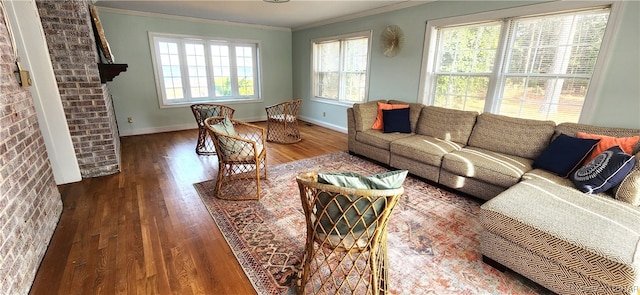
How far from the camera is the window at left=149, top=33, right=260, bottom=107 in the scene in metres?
5.10

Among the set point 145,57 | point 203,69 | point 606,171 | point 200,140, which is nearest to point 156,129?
point 145,57

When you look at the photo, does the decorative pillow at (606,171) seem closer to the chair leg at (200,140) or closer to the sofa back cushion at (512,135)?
the sofa back cushion at (512,135)

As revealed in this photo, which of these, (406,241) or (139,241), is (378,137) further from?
(139,241)

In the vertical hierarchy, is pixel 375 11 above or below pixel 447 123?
above

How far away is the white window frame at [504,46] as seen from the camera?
7.89ft

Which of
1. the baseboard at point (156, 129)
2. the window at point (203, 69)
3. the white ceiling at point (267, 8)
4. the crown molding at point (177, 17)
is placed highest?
the white ceiling at point (267, 8)

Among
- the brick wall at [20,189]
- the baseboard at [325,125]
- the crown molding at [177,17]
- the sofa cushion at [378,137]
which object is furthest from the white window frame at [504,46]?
the brick wall at [20,189]

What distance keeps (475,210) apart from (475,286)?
3.37ft

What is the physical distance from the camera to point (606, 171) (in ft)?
6.39

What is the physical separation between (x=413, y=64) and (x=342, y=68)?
1.68 m

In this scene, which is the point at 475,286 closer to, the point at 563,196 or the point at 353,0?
the point at 563,196

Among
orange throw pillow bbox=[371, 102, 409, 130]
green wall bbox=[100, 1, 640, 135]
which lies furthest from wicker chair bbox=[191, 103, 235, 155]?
orange throw pillow bbox=[371, 102, 409, 130]

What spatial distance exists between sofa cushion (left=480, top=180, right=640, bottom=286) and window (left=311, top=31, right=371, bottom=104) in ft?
11.2

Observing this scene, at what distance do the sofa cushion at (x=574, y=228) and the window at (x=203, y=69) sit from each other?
5499mm
